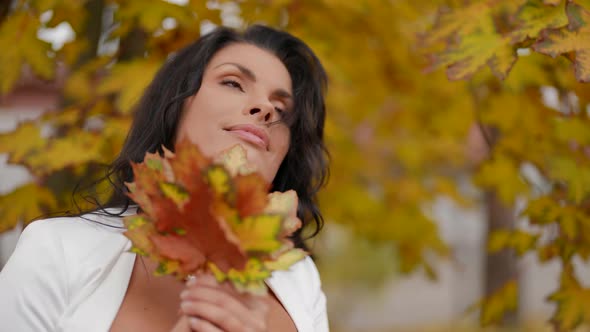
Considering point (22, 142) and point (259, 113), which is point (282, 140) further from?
point (22, 142)

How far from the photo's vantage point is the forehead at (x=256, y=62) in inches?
54.9

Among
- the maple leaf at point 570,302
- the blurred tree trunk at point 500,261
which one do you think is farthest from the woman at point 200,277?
the blurred tree trunk at point 500,261

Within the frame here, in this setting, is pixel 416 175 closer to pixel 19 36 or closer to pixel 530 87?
pixel 530 87

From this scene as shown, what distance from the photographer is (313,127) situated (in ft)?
5.17

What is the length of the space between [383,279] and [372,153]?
13.4 feet

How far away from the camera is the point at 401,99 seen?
2.74m

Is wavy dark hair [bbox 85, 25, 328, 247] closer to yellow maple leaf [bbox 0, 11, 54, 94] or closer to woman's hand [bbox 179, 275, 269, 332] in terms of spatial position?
yellow maple leaf [bbox 0, 11, 54, 94]

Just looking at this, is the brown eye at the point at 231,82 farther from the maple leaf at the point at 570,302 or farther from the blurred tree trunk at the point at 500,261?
the blurred tree trunk at the point at 500,261

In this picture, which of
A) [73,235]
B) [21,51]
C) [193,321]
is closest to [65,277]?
[73,235]

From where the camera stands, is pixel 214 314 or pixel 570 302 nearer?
pixel 214 314

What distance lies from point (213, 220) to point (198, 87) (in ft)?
2.22

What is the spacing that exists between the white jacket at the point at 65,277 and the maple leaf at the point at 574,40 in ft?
3.16

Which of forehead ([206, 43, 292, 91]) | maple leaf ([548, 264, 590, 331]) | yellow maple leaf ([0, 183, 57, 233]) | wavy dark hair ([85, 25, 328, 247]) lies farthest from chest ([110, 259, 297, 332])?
maple leaf ([548, 264, 590, 331])

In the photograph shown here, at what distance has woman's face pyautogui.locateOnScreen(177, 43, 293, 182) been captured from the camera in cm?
126
